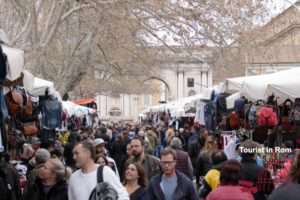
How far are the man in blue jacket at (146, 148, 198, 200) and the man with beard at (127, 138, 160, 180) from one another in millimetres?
1331

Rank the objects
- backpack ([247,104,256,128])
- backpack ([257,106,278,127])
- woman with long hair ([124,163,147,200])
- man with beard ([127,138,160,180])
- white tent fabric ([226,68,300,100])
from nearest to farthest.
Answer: woman with long hair ([124,163,147,200]) < white tent fabric ([226,68,300,100]) < man with beard ([127,138,160,180]) < backpack ([257,106,278,127]) < backpack ([247,104,256,128])

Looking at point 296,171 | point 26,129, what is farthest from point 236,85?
point 296,171

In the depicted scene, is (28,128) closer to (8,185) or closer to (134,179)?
(134,179)

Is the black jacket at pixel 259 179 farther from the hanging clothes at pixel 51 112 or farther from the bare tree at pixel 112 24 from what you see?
the bare tree at pixel 112 24

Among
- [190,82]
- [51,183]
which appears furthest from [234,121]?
[190,82]

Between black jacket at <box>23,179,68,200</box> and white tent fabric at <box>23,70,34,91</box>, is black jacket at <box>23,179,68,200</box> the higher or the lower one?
the lower one

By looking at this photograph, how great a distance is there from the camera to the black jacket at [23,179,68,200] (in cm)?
787

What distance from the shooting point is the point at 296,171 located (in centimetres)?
580

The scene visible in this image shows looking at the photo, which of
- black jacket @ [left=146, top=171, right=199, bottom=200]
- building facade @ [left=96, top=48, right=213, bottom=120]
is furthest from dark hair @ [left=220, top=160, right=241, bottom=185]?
building facade @ [left=96, top=48, right=213, bottom=120]

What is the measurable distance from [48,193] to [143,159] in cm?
265

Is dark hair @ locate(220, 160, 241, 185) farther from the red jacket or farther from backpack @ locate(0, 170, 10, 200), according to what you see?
backpack @ locate(0, 170, 10, 200)

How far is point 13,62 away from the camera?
296 inches

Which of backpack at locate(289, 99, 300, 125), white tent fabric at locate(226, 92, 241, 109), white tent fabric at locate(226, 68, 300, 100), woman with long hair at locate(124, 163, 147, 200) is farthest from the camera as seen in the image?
white tent fabric at locate(226, 92, 241, 109)

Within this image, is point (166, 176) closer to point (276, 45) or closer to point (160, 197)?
point (160, 197)
